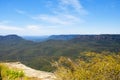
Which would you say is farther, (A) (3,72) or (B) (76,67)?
(A) (3,72)

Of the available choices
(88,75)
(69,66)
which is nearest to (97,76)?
(88,75)

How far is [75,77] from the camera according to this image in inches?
283

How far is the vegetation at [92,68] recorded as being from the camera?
21.7 feet

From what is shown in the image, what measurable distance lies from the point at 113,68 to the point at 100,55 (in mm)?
1065

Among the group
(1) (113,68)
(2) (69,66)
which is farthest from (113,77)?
(2) (69,66)

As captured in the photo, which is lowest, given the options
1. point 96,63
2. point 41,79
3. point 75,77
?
point 41,79

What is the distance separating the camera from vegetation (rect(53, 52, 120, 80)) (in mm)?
6617

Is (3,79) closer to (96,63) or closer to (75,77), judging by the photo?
(75,77)

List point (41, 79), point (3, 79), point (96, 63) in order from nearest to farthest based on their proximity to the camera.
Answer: point (96, 63)
point (3, 79)
point (41, 79)

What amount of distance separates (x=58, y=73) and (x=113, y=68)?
2.08m

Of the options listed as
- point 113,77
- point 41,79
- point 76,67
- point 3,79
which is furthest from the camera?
point 41,79

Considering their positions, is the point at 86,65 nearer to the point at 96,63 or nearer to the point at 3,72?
the point at 96,63

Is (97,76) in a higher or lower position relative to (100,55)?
lower

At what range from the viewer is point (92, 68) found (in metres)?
7.04
